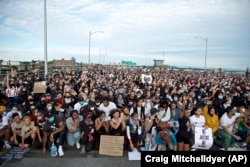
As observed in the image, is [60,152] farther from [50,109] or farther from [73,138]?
[50,109]

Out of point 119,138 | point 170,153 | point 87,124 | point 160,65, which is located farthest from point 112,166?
point 160,65

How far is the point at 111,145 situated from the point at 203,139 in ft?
8.71

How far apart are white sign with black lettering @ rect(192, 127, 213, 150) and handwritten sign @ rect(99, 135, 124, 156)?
2.12 meters

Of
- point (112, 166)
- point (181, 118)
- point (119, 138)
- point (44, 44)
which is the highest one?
point (44, 44)

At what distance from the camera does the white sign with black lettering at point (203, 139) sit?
6.67 m

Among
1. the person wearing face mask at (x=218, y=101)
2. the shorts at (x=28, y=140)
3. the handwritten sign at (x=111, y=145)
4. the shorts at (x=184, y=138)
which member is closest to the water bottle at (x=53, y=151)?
the shorts at (x=28, y=140)

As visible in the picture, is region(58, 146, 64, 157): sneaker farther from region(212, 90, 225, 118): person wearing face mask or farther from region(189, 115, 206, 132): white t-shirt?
region(212, 90, 225, 118): person wearing face mask

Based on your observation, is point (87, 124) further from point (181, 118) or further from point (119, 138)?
point (181, 118)

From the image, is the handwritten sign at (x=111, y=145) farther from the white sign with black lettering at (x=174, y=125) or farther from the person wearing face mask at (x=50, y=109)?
the person wearing face mask at (x=50, y=109)

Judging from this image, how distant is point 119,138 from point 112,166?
918 mm

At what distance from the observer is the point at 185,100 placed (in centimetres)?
977

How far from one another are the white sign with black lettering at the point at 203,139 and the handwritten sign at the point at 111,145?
6.97 ft

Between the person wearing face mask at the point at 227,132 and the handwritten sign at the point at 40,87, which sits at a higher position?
the handwritten sign at the point at 40,87

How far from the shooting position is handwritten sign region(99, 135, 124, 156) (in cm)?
674
